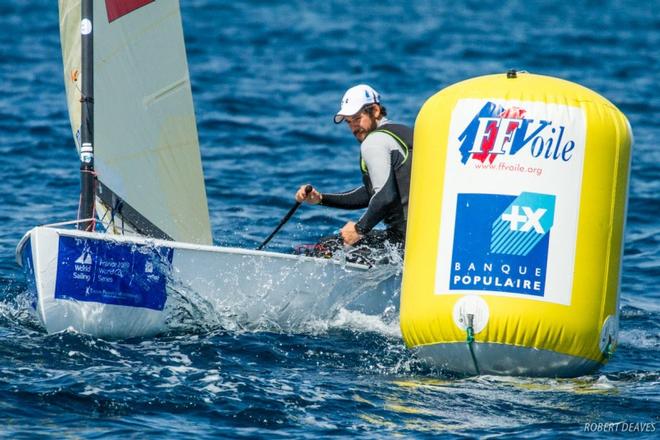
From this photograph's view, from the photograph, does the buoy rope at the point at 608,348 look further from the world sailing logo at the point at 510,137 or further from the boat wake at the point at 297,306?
the boat wake at the point at 297,306

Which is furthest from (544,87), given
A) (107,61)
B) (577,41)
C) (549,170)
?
(577,41)

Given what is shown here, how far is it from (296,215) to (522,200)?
561 cm

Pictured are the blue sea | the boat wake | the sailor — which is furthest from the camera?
the sailor

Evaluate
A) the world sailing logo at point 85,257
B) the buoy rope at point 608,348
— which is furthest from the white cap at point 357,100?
the buoy rope at point 608,348

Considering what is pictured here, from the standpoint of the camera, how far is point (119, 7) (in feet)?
26.8

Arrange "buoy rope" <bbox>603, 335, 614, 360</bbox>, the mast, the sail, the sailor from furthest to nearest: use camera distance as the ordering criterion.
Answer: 1. the sail
2. the sailor
3. the mast
4. "buoy rope" <bbox>603, 335, 614, 360</bbox>

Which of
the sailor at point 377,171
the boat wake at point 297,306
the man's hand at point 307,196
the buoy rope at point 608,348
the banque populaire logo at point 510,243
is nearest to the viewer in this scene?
the banque populaire logo at point 510,243

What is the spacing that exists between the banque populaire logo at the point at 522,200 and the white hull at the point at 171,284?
1571mm

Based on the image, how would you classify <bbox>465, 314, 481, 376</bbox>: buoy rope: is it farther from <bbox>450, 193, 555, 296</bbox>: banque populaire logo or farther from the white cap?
the white cap

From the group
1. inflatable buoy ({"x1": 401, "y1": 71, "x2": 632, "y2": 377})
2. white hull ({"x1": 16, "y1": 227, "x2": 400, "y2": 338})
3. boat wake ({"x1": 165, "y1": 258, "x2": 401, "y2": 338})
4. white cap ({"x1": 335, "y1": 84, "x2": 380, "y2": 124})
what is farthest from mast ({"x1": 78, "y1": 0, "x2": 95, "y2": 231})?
inflatable buoy ({"x1": 401, "y1": 71, "x2": 632, "y2": 377})

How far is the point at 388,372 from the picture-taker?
23.5 feet

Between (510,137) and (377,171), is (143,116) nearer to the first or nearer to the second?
(377,171)

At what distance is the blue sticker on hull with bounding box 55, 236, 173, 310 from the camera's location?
285 inches

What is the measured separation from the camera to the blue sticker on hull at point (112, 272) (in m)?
7.24
